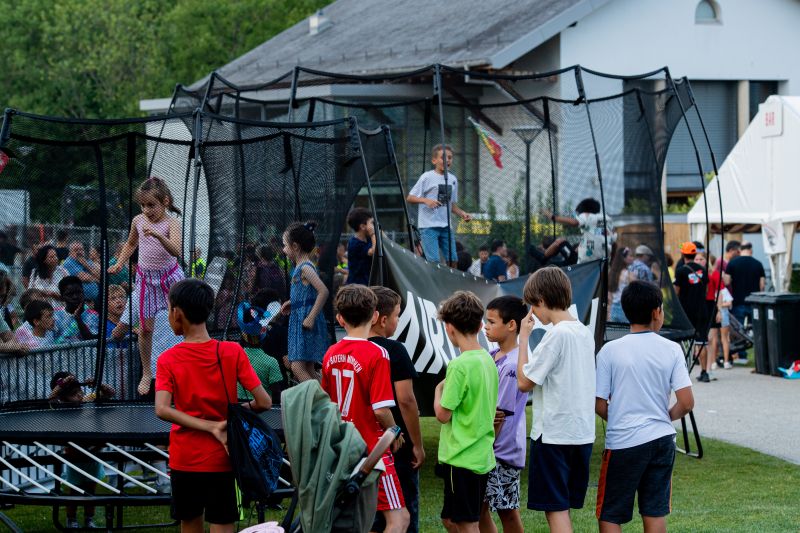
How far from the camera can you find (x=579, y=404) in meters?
6.28

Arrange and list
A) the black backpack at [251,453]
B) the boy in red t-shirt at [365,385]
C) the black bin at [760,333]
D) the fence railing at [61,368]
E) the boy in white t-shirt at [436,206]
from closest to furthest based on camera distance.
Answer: the black backpack at [251,453] < the boy in red t-shirt at [365,385] < the fence railing at [61,368] < the boy in white t-shirt at [436,206] < the black bin at [760,333]

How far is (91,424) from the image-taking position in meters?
7.50

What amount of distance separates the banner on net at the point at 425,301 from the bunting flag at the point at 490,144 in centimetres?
310

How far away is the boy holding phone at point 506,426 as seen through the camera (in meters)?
6.66

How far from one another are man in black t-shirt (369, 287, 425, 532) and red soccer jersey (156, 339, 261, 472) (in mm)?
765

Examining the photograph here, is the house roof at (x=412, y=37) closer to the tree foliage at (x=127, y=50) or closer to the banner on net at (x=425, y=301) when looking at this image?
the tree foliage at (x=127, y=50)

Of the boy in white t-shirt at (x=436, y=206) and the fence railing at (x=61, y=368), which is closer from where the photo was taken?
the fence railing at (x=61, y=368)

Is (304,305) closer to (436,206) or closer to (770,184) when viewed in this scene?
(436,206)

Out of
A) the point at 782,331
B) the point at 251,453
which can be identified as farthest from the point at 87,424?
the point at 782,331

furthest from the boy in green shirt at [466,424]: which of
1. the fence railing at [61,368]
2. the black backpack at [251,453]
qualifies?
the fence railing at [61,368]

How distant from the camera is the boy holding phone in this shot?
262 inches

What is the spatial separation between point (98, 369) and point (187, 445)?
250 cm

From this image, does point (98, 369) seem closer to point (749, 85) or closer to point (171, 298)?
point (171, 298)

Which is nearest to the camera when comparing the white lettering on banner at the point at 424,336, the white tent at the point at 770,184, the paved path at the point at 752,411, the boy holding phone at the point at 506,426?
the boy holding phone at the point at 506,426
